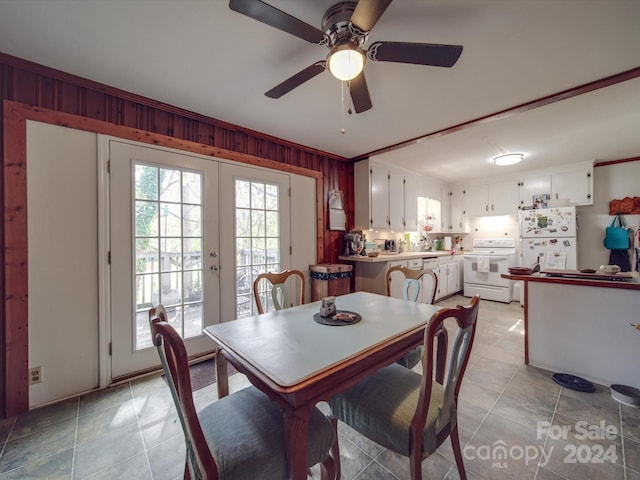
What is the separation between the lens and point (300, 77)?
164 centimetres

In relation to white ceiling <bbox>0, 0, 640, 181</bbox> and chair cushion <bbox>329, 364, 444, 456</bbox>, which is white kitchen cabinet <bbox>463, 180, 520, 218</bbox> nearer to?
white ceiling <bbox>0, 0, 640, 181</bbox>

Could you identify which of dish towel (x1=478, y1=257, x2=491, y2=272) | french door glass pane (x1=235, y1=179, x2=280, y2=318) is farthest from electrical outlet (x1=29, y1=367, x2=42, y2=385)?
dish towel (x1=478, y1=257, x2=491, y2=272)

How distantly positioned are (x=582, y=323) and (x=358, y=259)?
7.72ft

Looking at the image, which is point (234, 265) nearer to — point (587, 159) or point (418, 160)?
point (418, 160)

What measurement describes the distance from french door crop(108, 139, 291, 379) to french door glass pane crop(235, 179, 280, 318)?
0.04 ft

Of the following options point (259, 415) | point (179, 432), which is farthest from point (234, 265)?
point (259, 415)

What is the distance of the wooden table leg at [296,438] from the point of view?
2.85 feet

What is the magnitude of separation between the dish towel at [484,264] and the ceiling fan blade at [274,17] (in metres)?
4.84

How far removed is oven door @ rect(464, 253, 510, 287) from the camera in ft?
15.4

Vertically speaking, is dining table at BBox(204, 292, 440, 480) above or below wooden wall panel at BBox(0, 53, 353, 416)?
below

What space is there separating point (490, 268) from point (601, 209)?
1923 mm

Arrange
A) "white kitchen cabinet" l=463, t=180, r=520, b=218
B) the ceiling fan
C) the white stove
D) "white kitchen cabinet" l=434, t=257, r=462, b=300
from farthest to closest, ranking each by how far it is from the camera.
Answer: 1. "white kitchen cabinet" l=463, t=180, r=520, b=218
2. "white kitchen cabinet" l=434, t=257, r=462, b=300
3. the white stove
4. the ceiling fan

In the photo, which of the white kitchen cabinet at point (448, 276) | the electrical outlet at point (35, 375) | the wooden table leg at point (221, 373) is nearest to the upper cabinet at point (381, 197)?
the white kitchen cabinet at point (448, 276)

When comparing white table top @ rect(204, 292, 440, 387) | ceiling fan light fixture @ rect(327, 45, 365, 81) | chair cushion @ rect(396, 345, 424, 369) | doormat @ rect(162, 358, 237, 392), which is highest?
ceiling fan light fixture @ rect(327, 45, 365, 81)
